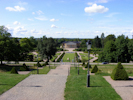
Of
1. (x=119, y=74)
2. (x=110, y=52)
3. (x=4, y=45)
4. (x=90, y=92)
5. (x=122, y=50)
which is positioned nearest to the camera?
(x=90, y=92)

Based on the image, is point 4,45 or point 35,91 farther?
point 4,45

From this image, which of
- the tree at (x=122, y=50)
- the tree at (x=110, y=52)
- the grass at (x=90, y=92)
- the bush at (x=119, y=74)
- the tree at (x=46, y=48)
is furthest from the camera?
the tree at (x=46, y=48)

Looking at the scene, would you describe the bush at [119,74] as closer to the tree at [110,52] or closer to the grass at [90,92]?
the grass at [90,92]

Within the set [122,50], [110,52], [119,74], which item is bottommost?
[119,74]

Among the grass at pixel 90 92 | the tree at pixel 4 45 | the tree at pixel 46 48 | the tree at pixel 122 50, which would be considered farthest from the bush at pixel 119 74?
the tree at pixel 46 48

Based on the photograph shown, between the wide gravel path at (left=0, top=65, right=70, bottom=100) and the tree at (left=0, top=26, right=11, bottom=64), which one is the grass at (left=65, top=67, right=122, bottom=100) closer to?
the wide gravel path at (left=0, top=65, right=70, bottom=100)

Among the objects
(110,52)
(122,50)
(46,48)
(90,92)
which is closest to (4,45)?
(46,48)

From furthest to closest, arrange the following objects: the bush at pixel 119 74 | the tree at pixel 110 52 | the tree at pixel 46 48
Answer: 1. the tree at pixel 46 48
2. the tree at pixel 110 52
3. the bush at pixel 119 74

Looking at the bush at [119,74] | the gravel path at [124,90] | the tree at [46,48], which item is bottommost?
the gravel path at [124,90]

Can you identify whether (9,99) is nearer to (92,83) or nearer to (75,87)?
(75,87)

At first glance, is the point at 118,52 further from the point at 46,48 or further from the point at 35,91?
the point at 35,91

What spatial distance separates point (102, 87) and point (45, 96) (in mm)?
5051

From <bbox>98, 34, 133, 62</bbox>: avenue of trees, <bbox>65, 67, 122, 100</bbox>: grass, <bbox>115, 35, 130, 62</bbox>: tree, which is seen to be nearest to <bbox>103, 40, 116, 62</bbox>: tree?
<bbox>98, 34, 133, 62</bbox>: avenue of trees

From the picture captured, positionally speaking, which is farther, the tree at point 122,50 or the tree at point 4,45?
the tree at point 122,50
